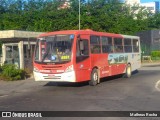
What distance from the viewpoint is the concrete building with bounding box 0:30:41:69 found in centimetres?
3008

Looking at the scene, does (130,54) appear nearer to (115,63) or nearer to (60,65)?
(115,63)

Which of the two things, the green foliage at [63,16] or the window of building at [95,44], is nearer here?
the window of building at [95,44]

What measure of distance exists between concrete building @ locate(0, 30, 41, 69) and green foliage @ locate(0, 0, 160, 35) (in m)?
29.6

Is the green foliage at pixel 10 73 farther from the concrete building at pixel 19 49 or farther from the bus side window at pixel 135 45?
the bus side window at pixel 135 45

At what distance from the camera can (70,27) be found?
65125 mm

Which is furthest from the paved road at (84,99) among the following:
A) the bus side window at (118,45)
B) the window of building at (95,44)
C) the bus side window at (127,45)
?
the bus side window at (127,45)

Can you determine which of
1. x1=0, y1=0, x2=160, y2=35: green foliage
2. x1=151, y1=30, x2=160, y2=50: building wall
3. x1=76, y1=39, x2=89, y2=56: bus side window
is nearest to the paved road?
x1=76, y1=39, x2=89, y2=56: bus side window

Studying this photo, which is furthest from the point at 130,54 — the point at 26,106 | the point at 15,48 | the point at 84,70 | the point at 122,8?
the point at 122,8

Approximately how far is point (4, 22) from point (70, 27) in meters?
10.4

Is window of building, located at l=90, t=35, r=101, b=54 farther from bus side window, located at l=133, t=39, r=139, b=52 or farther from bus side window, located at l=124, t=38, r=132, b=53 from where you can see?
bus side window, located at l=133, t=39, r=139, b=52

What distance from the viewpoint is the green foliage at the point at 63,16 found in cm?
6361

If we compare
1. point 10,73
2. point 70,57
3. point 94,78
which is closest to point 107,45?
point 94,78

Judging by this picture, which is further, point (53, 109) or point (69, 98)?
point (69, 98)

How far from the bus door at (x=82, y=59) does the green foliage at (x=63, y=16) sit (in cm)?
4249
